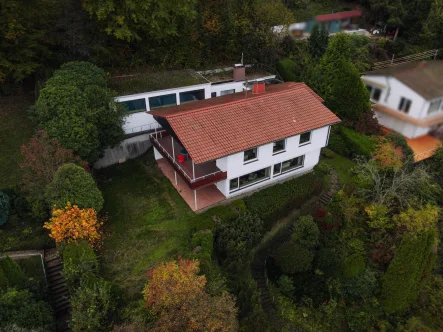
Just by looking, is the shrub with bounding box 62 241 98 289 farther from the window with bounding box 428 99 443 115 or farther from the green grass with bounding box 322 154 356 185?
the window with bounding box 428 99 443 115

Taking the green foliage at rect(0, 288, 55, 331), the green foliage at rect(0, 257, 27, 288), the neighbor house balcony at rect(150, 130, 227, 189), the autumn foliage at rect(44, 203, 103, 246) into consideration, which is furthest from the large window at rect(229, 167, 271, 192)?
the green foliage at rect(0, 257, 27, 288)

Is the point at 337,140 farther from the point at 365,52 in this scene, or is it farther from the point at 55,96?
the point at 55,96

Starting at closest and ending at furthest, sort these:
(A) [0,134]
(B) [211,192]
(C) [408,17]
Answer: (B) [211,192], (A) [0,134], (C) [408,17]

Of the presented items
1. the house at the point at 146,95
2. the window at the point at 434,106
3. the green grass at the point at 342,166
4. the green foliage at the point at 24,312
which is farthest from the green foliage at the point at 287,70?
the green foliage at the point at 24,312

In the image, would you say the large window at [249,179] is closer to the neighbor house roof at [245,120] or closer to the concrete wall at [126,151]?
the neighbor house roof at [245,120]

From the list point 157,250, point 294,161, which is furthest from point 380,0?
point 157,250

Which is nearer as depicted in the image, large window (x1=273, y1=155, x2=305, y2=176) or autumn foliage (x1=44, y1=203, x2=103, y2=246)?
autumn foliage (x1=44, y1=203, x2=103, y2=246)
